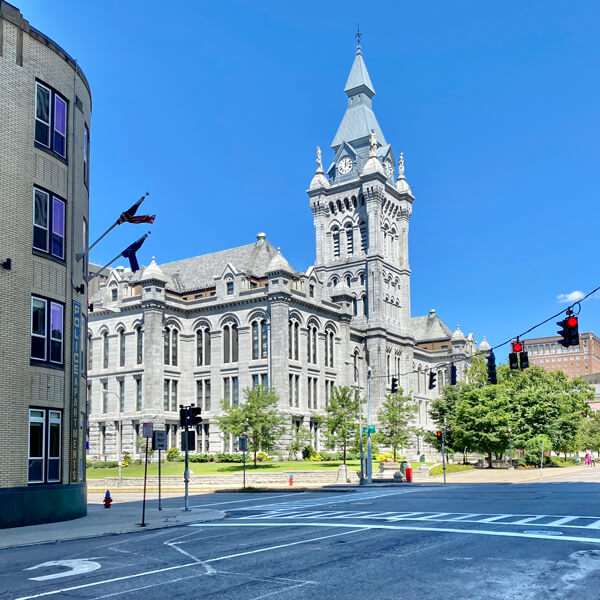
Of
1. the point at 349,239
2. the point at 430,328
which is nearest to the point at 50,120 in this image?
the point at 349,239

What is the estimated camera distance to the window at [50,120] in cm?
2388

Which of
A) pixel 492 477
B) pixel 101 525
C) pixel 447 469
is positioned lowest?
pixel 492 477

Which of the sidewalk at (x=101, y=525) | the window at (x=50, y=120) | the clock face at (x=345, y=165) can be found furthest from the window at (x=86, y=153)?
the clock face at (x=345, y=165)

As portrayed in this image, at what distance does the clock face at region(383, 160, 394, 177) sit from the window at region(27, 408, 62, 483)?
249 ft

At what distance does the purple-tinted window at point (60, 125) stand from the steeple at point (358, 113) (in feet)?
244

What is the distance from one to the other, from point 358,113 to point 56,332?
82739 mm

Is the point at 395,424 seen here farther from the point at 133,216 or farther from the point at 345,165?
the point at 133,216

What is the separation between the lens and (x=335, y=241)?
93.1 m

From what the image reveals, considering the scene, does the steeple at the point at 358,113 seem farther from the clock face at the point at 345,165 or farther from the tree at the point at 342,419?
the tree at the point at 342,419

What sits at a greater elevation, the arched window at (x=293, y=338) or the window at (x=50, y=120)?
the window at (x=50, y=120)

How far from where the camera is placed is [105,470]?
5988cm

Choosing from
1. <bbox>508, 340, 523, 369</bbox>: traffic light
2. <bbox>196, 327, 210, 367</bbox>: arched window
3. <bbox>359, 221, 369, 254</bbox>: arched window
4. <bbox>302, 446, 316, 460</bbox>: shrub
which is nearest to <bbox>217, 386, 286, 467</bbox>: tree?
<bbox>302, 446, 316, 460</bbox>: shrub

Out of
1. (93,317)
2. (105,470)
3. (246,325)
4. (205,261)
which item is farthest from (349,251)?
(105,470)

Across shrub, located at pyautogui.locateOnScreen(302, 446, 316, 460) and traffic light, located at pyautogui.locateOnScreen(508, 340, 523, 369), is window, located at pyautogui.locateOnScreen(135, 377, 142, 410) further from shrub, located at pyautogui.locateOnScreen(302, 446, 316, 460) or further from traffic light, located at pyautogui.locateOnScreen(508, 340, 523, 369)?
traffic light, located at pyautogui.locateOnScreen(508, 340, 523, 369)
